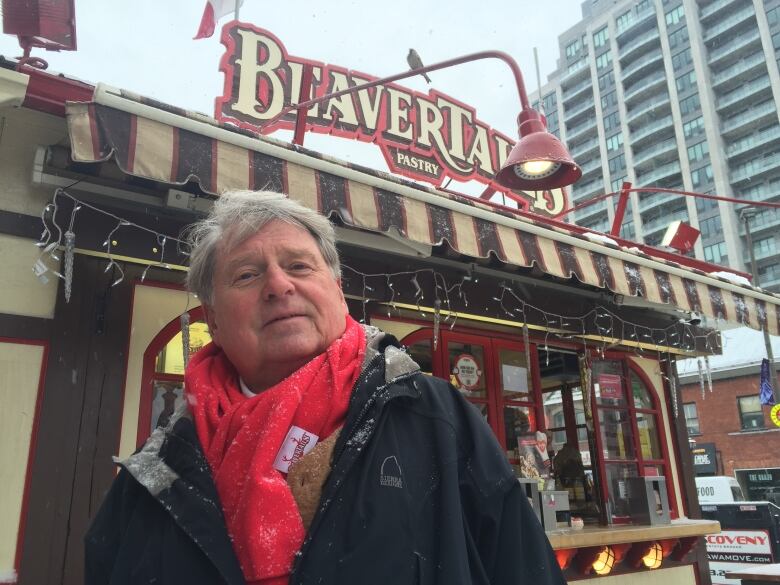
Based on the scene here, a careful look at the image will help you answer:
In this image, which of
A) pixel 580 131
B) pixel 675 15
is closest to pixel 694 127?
pixel 675 15

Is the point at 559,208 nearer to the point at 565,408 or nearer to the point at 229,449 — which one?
the point at 565,408

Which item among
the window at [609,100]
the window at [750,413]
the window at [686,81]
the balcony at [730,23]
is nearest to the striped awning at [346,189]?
the window at [750,413]

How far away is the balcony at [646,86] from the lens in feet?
221

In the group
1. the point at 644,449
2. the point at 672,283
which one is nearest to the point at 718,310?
the point at 672,283

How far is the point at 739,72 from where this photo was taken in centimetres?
6019

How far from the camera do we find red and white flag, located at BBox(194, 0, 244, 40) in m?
5.21

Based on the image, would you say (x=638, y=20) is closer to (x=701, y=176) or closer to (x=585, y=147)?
(x=585, y=147)

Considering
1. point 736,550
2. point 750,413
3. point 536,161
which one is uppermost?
point 750,413

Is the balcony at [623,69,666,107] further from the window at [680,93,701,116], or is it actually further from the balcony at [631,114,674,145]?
the window at [680,93,701,116]

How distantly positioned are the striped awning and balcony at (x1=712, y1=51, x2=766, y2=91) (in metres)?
68.1

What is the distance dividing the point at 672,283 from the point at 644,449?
2450mm

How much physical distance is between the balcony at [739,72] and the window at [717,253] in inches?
693

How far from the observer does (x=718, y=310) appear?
16.1 feet

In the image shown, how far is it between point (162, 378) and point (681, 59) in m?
75.5
